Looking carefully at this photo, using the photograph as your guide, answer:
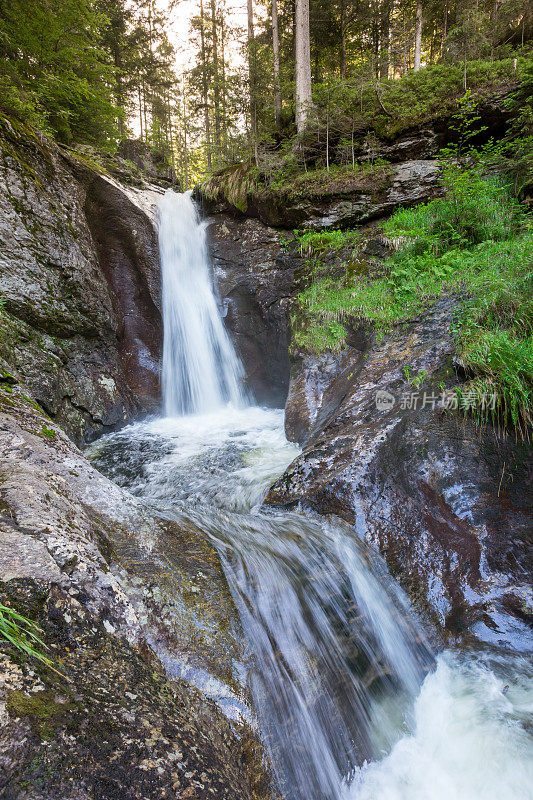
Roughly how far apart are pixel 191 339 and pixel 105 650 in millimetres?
8040

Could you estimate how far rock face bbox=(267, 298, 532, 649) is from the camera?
2.93 m

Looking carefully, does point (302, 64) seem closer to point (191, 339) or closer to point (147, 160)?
point (147, 160)

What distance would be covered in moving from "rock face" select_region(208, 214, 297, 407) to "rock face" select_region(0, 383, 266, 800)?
6.15 metres

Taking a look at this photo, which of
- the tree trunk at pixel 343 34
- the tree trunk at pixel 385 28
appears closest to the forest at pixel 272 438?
the tree trunk at pixel 343 34

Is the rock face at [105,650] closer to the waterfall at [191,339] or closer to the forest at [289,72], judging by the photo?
the waterfall at [191,339]

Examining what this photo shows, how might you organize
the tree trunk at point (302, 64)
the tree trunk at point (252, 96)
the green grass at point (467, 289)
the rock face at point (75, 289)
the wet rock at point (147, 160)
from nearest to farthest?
the green grass at point (467, 289) < the rock face at point (75, 289) < the tree trunk at point (252, 96) < the tree trunk at point (302, 64) < the wet rock at point (147, 160)

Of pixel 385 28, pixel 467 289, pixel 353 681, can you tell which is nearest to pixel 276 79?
pixel 467 289

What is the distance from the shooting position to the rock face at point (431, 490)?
293 cm

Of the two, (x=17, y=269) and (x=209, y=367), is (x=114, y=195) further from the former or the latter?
(x=209, y=367)

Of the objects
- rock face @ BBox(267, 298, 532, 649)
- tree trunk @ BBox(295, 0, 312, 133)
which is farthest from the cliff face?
tree trunk @ BBox(295, 0, 312, 133)

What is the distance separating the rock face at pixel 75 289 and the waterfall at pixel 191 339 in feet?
1.23

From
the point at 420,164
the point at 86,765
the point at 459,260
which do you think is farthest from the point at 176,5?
the point at 86,765

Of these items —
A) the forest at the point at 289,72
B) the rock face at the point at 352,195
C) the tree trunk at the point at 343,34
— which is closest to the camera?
the forest at the point at 289,72

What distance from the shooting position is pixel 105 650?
4.69ft
